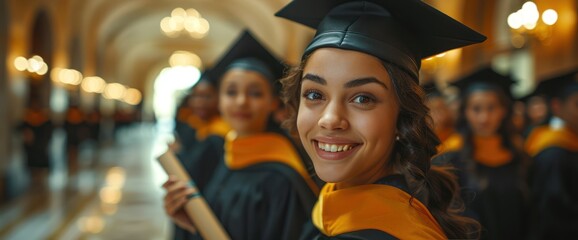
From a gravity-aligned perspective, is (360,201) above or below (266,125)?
below

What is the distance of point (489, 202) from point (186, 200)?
275cm

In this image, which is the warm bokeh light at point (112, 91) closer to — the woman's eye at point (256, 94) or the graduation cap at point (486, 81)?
the graduation cap at point (486, 81)

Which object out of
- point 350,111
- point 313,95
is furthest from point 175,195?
point 350,111

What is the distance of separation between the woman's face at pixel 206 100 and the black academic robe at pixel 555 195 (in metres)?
3.81

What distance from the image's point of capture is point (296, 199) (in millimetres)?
2979

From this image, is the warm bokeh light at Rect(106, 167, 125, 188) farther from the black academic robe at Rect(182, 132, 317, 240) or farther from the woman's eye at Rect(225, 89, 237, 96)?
the black academic robe at Rect(182, 132, 317, 240)

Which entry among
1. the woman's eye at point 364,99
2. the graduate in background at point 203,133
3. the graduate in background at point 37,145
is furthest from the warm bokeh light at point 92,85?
the woman's eye at point 364,99

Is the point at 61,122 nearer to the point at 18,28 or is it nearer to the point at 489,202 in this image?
the point at 18,28

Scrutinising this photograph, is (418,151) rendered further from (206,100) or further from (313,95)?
Result: (206,100)

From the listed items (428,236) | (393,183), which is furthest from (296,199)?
(428,236)

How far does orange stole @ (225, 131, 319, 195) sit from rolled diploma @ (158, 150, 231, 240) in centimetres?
91

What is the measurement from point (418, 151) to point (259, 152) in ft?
5.56

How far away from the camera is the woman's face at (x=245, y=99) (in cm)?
331

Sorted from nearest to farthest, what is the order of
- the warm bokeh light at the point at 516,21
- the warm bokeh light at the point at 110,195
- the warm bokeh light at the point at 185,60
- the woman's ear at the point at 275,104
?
1. the woman's ear at the point at 275,104
2. the warm bokeh light at the point at 516,21
3. the warm bokeh light at the point at 110,195
4. the warm bokeh light at the point at 185,60
